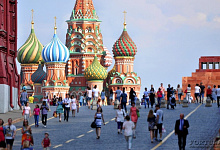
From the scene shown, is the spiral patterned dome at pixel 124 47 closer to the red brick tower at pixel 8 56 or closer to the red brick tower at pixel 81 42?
the red brick tower at pixel 81 42

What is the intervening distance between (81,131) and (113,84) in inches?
3343

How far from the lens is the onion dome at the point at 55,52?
11769 cm

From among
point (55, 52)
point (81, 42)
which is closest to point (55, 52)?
point (55, 52)

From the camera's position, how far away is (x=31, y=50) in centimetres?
12875

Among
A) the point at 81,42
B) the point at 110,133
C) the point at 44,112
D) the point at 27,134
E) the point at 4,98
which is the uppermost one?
the point at 81,42

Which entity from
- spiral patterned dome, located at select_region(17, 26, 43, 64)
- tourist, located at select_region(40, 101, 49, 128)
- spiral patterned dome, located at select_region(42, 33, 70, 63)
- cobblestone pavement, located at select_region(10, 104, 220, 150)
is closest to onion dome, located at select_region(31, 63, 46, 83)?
spiral patterned dome, located at select_region(17, 26, 43, 64)

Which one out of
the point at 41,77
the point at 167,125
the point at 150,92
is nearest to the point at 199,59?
the point at 150,92

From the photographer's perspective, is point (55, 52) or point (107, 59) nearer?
point (55, 52)

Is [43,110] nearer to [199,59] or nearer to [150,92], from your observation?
[150,92]

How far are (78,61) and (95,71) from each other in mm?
8145

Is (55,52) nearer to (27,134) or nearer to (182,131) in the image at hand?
(182,131)

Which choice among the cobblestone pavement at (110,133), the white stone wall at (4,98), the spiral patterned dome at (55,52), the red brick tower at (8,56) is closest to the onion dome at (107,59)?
the spiral patterned dome at (55,52)

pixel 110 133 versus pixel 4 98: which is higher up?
pixel 4 98

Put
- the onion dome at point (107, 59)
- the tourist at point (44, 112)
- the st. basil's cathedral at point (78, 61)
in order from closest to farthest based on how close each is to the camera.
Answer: the tourist at point (44, 112) < the st. basil's cathedral at point (78, 61) < the onion dome at point (107, 59)
